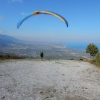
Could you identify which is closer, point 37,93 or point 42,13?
point 37,93

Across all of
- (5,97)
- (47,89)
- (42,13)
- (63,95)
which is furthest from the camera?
(42,13)

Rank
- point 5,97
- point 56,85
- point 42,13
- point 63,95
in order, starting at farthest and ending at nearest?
point 42,13 → point 56,85 → point 63,95 → point 5,97

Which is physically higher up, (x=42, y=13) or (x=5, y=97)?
(x=42, y=13)

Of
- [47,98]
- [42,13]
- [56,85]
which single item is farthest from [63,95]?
[42,13]

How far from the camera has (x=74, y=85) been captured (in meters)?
17.9

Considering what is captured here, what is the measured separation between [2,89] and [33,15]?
30.1 feet

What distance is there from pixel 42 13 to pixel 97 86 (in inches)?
402

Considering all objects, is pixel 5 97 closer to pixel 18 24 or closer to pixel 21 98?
pixel 21 98

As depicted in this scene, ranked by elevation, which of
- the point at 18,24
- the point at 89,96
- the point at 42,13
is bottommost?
the point at 89,96

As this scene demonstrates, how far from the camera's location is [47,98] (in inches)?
539

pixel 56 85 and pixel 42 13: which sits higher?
pixel 42 13

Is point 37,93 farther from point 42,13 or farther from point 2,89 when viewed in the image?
point 42,13

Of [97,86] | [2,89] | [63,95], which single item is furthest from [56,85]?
[2,89]

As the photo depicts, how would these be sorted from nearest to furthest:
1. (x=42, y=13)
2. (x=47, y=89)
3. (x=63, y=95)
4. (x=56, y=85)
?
(x=63, y=95) → (x=47, y=89) → (x=56, y=85) → (x=42, y=13)
